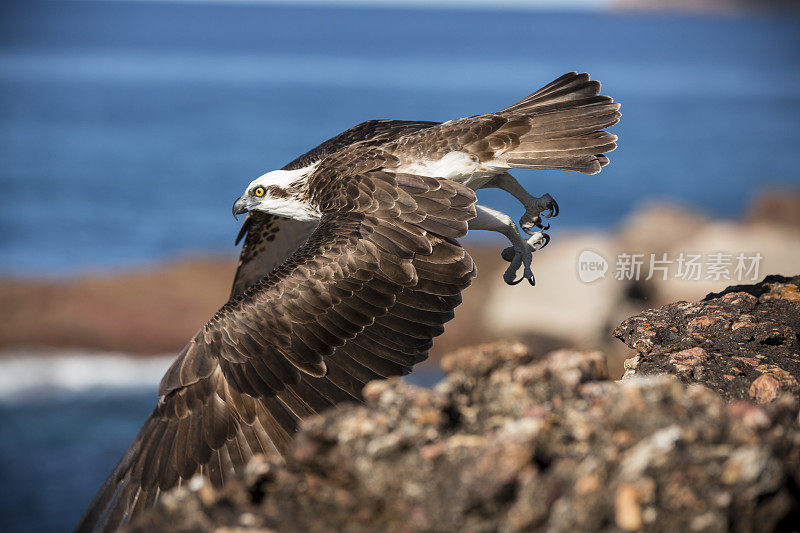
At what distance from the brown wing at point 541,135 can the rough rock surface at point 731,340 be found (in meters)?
1.27

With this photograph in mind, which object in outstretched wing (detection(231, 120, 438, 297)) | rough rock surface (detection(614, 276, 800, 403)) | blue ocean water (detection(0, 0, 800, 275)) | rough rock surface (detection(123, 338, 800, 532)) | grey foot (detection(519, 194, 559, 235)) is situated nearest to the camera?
rough rock surface (detection(123, 338, 800, 532))

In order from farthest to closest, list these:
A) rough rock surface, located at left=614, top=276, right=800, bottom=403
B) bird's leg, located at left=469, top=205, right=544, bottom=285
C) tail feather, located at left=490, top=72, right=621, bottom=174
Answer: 1. bird's leg, located at left=469, top=205, right=544, bottom=285
2. tail feather, located at left=490, top=72, right=621, bottom=174
3. rough rock surface, located at left=614, top=276, right=800, bottom=403

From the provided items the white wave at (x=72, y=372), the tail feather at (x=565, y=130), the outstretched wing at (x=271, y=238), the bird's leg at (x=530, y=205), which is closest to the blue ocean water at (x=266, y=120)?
the white wave at (x=72, y=372)

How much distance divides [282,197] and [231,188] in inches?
1602

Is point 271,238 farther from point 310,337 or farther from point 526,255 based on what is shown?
point 526,255

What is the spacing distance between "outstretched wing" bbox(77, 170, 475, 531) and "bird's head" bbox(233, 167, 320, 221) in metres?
1.09

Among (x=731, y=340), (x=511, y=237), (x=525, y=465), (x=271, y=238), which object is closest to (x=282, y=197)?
(x=271, y=238)

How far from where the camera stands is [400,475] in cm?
278

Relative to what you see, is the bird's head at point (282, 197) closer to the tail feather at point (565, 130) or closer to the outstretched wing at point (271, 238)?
the outstretched wing at point (271, 238)

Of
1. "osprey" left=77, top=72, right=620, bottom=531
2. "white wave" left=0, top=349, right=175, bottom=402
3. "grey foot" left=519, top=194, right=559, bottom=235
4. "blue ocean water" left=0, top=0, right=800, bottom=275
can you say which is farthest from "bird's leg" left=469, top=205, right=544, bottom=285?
"blue ocean water" left=0, top=0, right=800, bottom=275

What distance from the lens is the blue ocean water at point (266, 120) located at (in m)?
40.9

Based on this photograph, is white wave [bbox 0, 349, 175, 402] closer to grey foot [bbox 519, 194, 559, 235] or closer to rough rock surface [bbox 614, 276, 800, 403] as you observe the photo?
grey foot [bbox 519, 194, 559, 235]

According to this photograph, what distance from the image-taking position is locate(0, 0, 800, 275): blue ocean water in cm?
4088

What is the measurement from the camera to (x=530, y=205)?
6.04 meters
